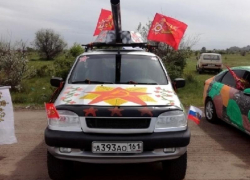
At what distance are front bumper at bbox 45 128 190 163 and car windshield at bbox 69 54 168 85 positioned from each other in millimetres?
1291

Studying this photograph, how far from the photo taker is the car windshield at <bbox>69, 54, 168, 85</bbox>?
5148 mm

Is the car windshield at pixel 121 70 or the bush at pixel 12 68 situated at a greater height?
the car windshield at pixel 121 70

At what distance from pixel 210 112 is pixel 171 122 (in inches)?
172

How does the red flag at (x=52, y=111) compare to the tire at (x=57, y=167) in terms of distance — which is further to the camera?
the tire at (x=57, y=167)

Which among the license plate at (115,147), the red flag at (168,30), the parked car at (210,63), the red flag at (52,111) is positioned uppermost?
the red flag at (168,30)

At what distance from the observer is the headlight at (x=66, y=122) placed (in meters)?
4.01

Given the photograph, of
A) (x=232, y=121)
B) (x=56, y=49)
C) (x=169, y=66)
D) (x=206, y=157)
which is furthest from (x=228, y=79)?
(x=56, y=49)

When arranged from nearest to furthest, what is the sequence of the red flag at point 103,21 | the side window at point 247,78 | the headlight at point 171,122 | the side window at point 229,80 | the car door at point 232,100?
the headlight at point 171,122 < the car door at point 232,100 < the side window at point 247,78 < the side window at point 229,80 < the red flag at point 103,21

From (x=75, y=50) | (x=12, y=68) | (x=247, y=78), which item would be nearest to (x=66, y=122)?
(x=247, y=78)

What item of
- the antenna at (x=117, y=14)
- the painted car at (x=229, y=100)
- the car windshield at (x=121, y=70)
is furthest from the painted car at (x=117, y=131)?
the painted car at (x=229, y=100)

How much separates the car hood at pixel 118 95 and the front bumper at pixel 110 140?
1.34 ft

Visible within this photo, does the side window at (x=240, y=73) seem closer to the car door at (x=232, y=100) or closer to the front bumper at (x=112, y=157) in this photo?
the car door at (x=232, y=100)

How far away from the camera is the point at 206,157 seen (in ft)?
18.3

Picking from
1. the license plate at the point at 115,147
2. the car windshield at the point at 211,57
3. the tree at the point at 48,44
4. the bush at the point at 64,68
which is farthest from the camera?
the tree at the point at 48,44
